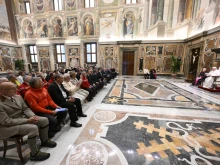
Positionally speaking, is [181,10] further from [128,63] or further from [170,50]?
[128,63]

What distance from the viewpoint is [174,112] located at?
3.36 meters

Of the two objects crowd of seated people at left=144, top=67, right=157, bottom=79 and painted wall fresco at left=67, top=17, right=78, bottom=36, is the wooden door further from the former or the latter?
painted wall fresco at left=67, top=17, right=78, bottom=36

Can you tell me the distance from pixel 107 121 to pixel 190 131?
190 centimetres

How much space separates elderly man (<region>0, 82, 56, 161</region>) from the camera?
147cm

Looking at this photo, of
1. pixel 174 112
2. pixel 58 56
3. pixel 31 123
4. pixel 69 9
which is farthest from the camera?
pixel 58 56

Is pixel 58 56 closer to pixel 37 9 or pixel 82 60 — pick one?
pixel 82 60

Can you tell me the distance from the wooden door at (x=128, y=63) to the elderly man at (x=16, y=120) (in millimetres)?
10675

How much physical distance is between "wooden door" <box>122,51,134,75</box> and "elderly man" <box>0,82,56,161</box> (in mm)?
10675

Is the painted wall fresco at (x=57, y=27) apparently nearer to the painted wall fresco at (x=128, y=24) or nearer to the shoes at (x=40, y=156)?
the painted wall fresco at (x=128, y=24)

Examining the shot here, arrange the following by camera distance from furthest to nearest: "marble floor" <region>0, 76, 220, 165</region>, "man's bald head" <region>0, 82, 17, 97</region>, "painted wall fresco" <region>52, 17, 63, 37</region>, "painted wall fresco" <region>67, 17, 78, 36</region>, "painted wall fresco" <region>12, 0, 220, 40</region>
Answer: "painted wall fresco" <region>52, 17, 63, 37</region> → "painted wall fresco" <region>67, 17, 78, 36</region> → "painted wall fresco" <region>12, 0, 220, 40</region> → "marble floor" <region>0, 76, 220, 165</region> → "man's bald head" <region>0, 82, 17, 97</region>

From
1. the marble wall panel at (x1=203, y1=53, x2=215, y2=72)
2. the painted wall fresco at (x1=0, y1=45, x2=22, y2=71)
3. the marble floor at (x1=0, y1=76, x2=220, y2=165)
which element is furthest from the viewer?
the painted wall fresco at (x1=0, y1=45, x2=22, y2=71)

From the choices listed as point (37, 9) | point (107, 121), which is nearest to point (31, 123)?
point (107, 121)

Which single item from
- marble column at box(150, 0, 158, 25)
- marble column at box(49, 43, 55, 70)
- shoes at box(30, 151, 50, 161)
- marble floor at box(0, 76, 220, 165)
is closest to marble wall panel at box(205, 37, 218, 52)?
marble column at box(150, 0, 158, 25)

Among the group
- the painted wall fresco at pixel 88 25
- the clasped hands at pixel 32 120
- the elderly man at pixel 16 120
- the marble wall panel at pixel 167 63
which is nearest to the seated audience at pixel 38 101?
the elderly man at pixel 16 120
